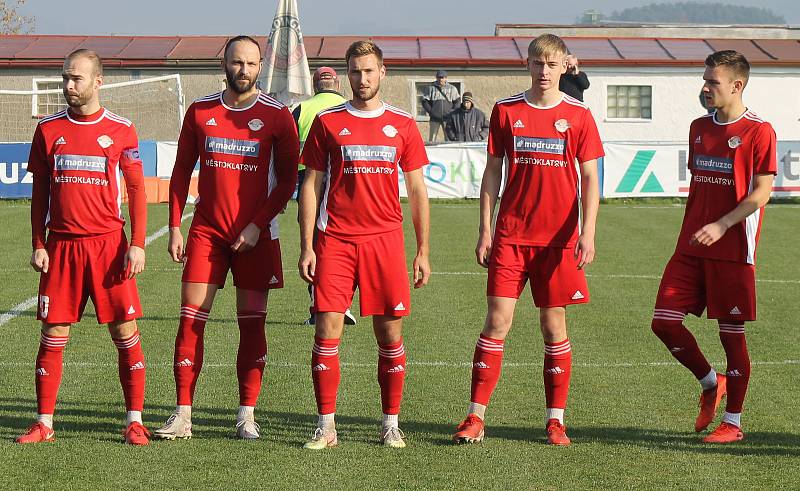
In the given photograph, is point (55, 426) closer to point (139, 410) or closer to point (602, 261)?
point (139, 410)

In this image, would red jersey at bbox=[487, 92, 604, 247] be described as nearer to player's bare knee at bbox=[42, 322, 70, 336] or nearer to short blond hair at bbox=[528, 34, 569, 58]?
short blond hair at bbox=[528, 34, 569, 58]

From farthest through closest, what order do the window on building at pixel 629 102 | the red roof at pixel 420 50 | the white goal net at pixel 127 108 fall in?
the window on building at pixel 629 102 < the red roof at pixel 420 50 < the white goal net at pixel 127 108

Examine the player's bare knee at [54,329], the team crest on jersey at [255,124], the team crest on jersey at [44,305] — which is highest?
the team crest on jersey at [255,124]

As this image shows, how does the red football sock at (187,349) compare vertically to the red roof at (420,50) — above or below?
below

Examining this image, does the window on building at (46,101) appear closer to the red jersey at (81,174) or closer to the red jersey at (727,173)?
the red jersey at (81,174)

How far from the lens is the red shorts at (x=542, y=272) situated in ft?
22.2

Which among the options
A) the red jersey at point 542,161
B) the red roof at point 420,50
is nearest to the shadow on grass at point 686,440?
the red jersey at point 542,161

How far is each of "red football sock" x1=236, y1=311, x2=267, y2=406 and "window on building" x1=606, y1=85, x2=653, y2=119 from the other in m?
31.5

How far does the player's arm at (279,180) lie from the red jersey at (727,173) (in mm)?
2203

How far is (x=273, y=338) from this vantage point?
10.1 metres

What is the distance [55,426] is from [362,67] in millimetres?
2627

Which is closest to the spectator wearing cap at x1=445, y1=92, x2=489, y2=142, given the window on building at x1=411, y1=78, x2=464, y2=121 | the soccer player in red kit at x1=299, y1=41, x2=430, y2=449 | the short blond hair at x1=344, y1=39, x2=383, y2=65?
the window on building at x1=411, y1=78, x2=464, y2=121

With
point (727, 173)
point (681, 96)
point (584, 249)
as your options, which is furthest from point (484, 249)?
point (681, 96)

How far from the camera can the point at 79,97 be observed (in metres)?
6.45
